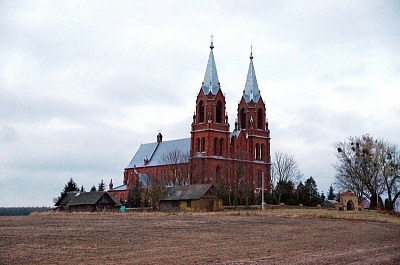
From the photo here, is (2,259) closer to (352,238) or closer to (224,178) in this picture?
(352,238)

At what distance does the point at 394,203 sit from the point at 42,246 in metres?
63.8

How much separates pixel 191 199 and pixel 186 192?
2.54 m

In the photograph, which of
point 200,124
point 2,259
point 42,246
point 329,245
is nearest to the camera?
point 2,259

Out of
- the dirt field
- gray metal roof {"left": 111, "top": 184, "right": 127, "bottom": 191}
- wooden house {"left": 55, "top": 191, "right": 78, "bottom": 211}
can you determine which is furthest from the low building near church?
gray metal roof {"left": 111, "top": 184, "right": 127, "bottom": 191}

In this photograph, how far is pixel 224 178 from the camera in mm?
90938

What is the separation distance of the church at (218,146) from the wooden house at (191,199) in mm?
15983

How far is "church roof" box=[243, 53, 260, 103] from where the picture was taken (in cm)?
10294

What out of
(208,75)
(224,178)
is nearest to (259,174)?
(224,178)

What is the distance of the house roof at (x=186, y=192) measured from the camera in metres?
67.2

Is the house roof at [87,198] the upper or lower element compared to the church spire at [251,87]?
lower

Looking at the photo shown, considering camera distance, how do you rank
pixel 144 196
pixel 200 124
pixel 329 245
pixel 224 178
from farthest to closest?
pixel 200 124 < pixel 224 178 < pixel 144 196 < pixel 329 245

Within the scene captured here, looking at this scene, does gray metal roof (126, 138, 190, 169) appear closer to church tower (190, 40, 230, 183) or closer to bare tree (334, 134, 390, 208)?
church tower (190, 40, 230, 183)

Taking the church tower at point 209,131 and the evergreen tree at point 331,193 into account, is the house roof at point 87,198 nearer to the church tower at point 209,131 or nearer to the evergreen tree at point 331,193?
the church tower at point 209,131

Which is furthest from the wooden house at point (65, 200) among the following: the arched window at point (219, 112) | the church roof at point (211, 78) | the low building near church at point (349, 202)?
the low building near church at point (349, 202)
